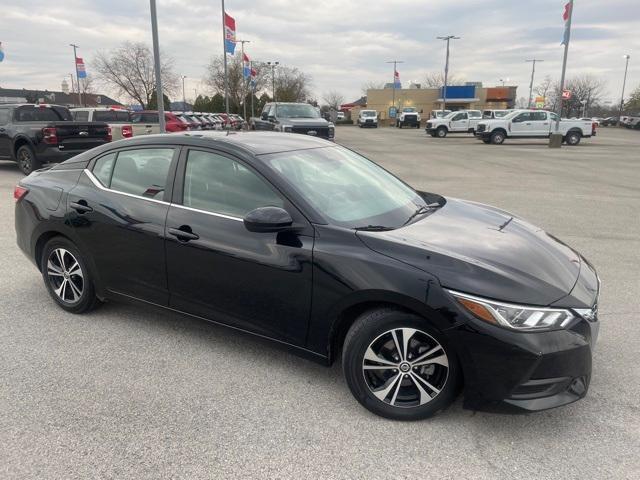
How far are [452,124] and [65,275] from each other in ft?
122

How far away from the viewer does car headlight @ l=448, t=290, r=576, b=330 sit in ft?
8.35

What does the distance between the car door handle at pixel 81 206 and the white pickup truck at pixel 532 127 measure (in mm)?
27402

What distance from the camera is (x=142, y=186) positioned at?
3.81 metres

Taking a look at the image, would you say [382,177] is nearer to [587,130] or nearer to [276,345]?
[276,345]

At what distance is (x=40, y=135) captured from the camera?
39.7 feet

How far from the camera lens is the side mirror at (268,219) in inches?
117

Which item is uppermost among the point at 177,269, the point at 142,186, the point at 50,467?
the point at 142,186

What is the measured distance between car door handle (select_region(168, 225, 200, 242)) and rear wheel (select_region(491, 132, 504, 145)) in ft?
91.0

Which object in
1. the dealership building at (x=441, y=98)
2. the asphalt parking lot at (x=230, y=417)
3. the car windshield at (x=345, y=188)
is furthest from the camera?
the dealership building at (x=441, y=98)

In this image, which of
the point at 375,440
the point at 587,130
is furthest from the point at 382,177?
the point at 587,130

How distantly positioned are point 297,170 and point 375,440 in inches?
69.8

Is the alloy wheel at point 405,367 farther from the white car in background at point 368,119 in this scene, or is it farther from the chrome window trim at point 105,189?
the white car in background at point 368,119

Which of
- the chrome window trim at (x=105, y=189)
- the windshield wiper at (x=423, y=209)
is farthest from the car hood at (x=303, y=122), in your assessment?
the windshield wiper at (x=423, y=209)

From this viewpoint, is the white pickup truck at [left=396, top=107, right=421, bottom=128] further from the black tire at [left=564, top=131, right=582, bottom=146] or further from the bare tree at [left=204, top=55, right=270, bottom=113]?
the black tire at [left=564, top=131, right=582, bottom=146]
